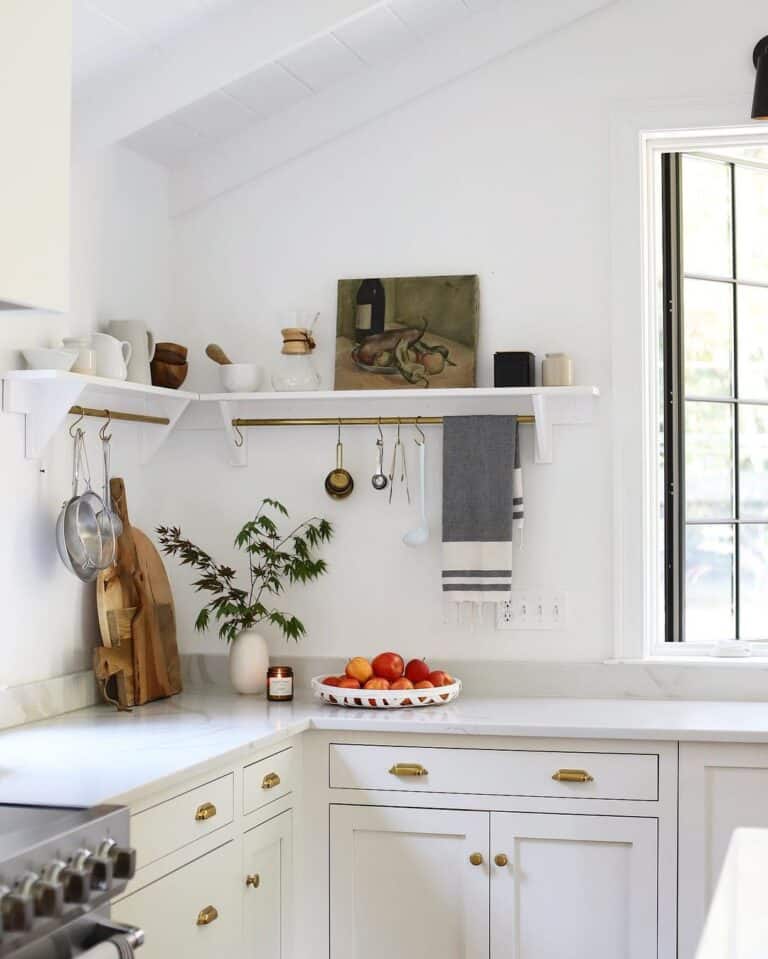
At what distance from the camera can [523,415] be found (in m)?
3.33

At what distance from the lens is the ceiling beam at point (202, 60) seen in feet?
9.60

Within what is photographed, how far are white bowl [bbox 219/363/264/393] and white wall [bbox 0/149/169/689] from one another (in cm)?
29

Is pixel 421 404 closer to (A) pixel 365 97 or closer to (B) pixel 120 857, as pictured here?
(A) pixel 365 97

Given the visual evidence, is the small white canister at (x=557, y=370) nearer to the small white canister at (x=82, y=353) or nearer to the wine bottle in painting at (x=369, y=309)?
the wine bottle in painting at (x=369, y=309)

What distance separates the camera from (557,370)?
10.5 ft

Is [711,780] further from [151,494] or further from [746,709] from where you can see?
[151,494]

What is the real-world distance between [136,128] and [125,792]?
5.47 feet

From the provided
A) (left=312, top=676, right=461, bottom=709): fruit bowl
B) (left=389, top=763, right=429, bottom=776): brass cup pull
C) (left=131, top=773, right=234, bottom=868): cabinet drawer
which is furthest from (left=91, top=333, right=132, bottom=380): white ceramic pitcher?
(left=389, top=763, right=429, bottom=776): brass cup pull

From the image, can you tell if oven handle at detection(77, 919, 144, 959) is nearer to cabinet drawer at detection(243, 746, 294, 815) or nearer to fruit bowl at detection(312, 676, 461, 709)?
cabinet drawer at detection(243, 746, 294, 815)

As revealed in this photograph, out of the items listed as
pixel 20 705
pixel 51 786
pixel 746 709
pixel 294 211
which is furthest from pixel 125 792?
pixel 294 211

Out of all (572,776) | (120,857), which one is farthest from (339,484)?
(120,857)

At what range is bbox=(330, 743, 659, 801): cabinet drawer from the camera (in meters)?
2.78

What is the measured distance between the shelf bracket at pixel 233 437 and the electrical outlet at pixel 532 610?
2.73ft

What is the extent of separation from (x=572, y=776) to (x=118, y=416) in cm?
146
